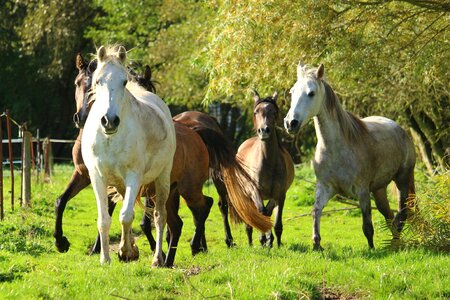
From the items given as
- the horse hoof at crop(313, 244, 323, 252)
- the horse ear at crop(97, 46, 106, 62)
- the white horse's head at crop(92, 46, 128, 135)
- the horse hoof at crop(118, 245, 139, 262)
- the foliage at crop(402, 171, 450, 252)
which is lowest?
the horse hoof at crop(313, 244, 323, 252)

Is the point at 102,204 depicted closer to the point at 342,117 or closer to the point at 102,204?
the point at 102,204

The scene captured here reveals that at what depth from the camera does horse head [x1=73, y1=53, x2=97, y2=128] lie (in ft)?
29.5

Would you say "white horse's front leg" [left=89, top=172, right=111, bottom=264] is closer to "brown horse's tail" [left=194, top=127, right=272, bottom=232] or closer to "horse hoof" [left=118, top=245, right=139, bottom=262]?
"horse hoof" [left=118, top=245, right=139, bottom=262]

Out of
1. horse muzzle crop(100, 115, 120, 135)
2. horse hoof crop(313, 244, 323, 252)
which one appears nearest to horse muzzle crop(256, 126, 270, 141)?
horse hoof crop(313, 244, 323, 252)

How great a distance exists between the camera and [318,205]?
995cm

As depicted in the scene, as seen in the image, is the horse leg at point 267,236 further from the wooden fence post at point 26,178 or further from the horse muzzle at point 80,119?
the wooden fence post at point 26,178

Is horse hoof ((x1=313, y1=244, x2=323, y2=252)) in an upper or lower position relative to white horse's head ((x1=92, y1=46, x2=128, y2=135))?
lower

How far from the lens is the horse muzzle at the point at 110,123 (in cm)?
730

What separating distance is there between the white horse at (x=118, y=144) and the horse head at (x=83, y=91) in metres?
0.99

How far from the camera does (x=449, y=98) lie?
54.3 feet

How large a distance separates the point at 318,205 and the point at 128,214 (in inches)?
118

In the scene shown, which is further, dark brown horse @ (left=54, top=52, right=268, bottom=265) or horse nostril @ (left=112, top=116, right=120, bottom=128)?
dark brown horse @ (left=54, top=52, right=268, bottom=265)

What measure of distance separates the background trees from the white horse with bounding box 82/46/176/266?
981mm

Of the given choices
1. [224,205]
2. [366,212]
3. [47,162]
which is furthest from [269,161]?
[47,162]
